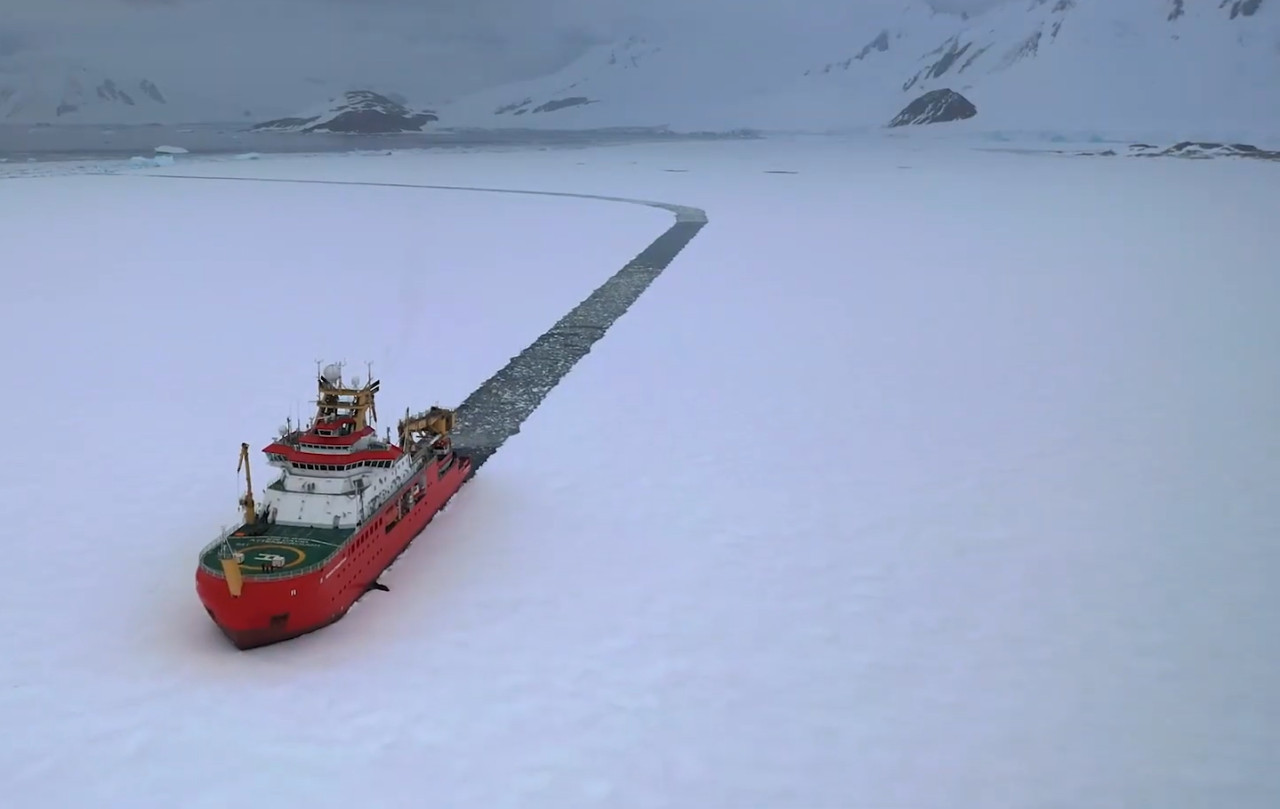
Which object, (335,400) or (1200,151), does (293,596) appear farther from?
(1200,151)

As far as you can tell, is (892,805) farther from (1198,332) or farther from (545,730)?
(1198,332)

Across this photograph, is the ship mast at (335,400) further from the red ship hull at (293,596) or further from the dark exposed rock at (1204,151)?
the dark exposed rock at (1204,151)

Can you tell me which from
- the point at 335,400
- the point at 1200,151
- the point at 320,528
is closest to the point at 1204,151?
A: the point at 1200,151

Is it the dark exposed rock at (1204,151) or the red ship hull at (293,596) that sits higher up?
the dark exposed rock at (1204,151)

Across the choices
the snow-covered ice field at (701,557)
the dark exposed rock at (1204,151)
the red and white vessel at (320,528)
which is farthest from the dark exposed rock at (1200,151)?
the red and white vessel at (320,528)

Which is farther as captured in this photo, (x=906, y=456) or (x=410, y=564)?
Result: (x=906, y=456)

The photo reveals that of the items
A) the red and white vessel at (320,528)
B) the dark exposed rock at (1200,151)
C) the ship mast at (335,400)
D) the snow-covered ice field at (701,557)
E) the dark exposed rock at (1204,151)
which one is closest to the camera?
the snow-covered ice field at (701,557)

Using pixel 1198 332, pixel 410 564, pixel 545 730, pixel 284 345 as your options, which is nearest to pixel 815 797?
pixel 545 730
